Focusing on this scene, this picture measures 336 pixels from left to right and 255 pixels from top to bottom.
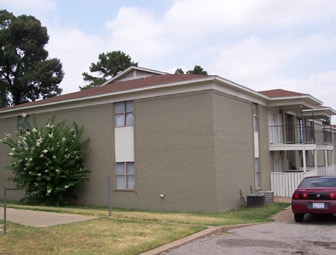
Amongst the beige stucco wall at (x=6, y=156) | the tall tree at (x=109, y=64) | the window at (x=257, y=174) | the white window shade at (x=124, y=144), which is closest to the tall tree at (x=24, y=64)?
the tall tree at (x=109, y=64)

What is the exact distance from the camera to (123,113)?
1877cm

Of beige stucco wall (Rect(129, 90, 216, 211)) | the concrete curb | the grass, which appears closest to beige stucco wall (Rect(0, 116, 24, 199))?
beige stucco wall (Rect(129, 90, 216, 211))

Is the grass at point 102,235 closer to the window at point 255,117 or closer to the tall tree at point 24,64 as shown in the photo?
the window at point 255,117

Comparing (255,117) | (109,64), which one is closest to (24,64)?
(109,64)

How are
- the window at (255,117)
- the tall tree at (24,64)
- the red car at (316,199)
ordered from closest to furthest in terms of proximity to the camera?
the red car at (316,199) → the window at (255,117) → the tall tree at (24,64)

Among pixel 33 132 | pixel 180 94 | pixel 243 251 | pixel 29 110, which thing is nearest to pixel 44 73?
pixel 29 110

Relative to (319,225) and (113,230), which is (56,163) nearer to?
(113,230)

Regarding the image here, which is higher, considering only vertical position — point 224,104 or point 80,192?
point 224,104

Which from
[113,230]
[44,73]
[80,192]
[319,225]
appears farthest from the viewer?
[44,73]

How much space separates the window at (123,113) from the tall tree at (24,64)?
2802 cm

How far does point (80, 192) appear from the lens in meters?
20.3

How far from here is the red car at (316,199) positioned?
450 inches

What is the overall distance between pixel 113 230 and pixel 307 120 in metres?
22.6

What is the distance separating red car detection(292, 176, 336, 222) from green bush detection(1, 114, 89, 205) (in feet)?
34.8
